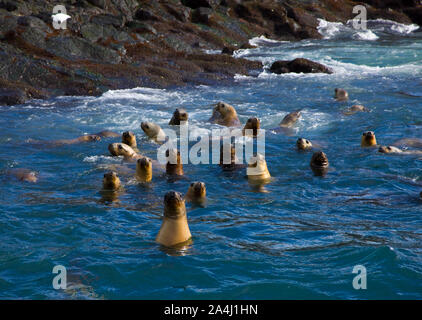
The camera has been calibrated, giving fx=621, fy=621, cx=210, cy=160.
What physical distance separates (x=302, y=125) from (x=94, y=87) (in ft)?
22.6

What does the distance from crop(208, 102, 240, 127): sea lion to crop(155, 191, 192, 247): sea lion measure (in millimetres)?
7975

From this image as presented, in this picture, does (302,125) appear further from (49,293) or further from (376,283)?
(49,293)

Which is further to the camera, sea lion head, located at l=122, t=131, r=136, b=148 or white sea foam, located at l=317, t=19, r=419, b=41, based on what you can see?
white sea foam, located at l=317, t=19, r=419, b=41

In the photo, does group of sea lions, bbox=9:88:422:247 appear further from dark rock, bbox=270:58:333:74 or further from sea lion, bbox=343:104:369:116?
dark rock, bbox=270:58:333:74

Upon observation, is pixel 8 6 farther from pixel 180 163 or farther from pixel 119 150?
pixel 180 163

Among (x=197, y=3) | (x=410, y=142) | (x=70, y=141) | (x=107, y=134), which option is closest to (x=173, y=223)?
(x=70, y=141)

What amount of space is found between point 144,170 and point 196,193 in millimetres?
1477

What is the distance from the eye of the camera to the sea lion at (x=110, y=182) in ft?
32.9

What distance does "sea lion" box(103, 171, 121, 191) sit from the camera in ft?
32.9

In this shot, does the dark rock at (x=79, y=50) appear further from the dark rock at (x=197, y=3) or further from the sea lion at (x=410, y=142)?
the dark rock at (x=197, y=3)

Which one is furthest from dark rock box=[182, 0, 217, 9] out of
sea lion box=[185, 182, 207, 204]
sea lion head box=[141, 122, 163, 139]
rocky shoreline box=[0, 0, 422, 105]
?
sea lion box=[185, 182, 207, 204]

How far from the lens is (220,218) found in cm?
902

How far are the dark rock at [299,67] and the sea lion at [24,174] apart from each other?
14.1 m
